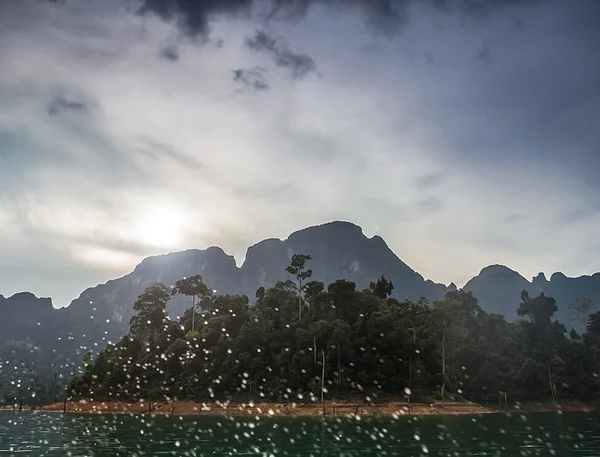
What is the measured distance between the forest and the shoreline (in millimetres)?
1519

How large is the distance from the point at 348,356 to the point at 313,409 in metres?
10.6

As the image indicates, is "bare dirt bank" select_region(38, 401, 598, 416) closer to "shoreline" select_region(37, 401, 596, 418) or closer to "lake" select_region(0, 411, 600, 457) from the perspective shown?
"shoreline" select_region(37, 401, 596, 418)

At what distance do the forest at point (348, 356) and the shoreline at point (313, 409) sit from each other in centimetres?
152

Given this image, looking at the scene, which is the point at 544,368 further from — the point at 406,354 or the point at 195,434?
the point at 195,434

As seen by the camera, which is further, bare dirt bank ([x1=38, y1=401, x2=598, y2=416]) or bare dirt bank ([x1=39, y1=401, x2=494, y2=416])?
bare dirt bank ([x1=38, y1=401, x2=598, y2=416])

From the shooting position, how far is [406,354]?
3091 inches

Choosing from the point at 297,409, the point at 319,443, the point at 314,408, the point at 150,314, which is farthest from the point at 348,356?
the point at 150,314

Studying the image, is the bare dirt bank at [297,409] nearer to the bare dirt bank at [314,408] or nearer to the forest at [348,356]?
the bare dirt bank at [314,408]

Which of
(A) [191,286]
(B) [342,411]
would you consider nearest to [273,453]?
(B) [342,411]

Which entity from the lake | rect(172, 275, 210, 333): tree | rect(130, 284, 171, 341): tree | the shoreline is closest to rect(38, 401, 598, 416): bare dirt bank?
the shoreline

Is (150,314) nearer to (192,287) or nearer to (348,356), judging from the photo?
(192,287)

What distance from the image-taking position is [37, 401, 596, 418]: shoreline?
2719 inches

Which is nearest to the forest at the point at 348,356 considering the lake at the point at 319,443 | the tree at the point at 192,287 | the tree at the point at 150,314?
the tree at the point at 150,314

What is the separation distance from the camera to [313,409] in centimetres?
7012
